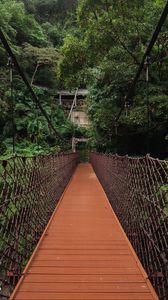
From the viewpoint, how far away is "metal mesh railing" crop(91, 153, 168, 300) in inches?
67.5

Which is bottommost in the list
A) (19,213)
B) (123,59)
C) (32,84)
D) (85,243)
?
(85,243)

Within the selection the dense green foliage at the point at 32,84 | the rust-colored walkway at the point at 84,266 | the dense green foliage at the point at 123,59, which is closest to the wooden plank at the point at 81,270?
the rust-colored walkway at the point at 84,266

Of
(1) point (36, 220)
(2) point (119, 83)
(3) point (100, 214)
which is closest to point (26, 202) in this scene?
(1) point (36, 220)

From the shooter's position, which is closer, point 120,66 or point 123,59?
point 120,66

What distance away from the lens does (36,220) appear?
2.76 metres

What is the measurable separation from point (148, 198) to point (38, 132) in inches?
485

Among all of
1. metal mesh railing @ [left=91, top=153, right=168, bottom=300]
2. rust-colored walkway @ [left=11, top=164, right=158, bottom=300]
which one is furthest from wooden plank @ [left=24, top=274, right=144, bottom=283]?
metal mesh railing @ [left=91, top=153, right=168, bottom=300]

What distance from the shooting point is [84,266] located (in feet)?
6.56

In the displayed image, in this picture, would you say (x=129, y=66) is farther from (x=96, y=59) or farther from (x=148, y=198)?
(x=148, y=198)

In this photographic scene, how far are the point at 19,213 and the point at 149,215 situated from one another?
74 centimetres

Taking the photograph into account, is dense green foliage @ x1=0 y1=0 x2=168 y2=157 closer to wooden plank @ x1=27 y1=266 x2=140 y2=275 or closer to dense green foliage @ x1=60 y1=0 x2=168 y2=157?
dense green foliage @ x1=60 y1=0 x2=168 y2=157

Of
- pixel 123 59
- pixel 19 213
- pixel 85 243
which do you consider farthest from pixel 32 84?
pixel 19 213

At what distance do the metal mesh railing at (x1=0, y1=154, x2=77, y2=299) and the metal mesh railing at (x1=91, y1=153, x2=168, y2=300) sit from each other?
0.68m

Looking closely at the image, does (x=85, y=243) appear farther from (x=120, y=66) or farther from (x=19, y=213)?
(x=120, y=66)
